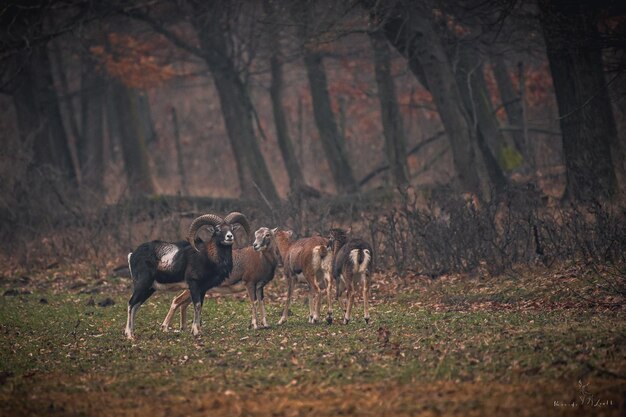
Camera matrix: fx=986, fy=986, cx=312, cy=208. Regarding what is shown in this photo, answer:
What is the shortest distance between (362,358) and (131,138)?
25160 mm

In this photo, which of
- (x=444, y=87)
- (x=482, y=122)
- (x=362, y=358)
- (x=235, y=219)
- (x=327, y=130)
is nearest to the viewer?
(x=362, y=358)

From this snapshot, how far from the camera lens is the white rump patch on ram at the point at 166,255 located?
16.2m

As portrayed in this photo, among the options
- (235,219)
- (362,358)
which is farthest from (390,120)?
(362,358)

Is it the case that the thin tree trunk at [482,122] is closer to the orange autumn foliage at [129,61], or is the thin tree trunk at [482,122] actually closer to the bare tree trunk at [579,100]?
the bare tree trunk at [579,100]

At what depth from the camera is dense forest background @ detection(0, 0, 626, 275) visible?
1983 centimetres

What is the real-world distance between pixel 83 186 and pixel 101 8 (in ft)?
17.7

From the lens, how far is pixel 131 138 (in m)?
36.1

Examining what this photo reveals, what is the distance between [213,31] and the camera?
30156 mm

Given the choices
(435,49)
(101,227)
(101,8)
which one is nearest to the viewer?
(435,49)

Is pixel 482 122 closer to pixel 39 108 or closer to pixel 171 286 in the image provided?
pixel 171 286

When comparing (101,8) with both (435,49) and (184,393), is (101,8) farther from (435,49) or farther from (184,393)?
(184,393)

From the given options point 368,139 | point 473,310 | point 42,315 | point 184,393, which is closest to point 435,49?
point 473,310

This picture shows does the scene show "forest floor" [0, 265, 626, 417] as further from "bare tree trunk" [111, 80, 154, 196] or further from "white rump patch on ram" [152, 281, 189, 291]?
"bare tree trunk" [111, 80, 154, 196]

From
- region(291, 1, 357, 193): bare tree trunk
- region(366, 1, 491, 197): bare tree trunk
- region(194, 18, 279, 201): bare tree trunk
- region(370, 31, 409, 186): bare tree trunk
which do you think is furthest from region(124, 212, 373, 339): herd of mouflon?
region(291, 1, 357, 193): bare tree trunk
